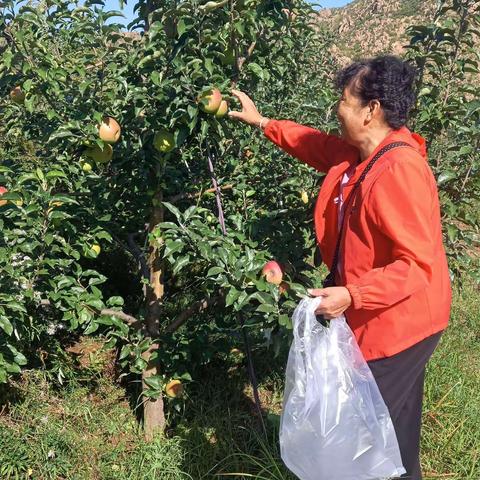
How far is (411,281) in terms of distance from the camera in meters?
1.43

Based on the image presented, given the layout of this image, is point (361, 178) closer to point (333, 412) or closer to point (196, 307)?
point (333, 412)

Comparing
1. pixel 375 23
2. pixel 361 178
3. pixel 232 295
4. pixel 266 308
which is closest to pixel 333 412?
pixel 266 308

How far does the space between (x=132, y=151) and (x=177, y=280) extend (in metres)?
1.41

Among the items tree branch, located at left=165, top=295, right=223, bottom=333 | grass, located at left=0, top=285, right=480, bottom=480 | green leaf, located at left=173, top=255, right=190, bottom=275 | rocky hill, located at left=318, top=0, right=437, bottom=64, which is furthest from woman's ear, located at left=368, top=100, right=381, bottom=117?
rocky hill, located at left=318, top=0, right=437, bottom=64

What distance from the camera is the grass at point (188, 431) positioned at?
93.7 inches

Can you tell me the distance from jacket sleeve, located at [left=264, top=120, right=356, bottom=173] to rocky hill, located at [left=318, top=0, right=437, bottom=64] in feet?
98.9

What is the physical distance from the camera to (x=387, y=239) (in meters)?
1.50

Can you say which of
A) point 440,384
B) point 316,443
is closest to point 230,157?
point 316,443

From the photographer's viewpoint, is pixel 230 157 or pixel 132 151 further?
pixel 230 157

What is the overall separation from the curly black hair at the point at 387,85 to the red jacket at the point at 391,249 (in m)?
0.06

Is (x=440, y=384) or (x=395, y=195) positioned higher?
(x=395, y=195)

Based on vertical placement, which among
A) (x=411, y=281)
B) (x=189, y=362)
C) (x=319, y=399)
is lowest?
(x=189, y=362)

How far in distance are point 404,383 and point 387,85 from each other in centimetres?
85

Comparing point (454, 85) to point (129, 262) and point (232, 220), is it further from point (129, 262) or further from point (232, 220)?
point (129, 262)
